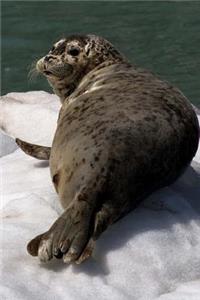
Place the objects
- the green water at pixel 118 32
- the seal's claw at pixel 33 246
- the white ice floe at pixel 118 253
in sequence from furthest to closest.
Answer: the green water at pixel 118 32 < the seal's claw at pixel 33 246 < the white ice floe at pixel 118 253

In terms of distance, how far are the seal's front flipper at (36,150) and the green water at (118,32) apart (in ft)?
10.6

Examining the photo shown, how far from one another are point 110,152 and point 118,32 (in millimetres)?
6403

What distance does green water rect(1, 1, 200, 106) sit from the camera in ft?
29.7

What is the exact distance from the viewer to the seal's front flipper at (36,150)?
500cm

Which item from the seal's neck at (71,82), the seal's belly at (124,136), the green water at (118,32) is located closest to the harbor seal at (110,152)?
the seal's belly at (124,136)

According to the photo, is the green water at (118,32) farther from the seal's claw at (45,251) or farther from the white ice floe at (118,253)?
the seal's claw at (45,251)

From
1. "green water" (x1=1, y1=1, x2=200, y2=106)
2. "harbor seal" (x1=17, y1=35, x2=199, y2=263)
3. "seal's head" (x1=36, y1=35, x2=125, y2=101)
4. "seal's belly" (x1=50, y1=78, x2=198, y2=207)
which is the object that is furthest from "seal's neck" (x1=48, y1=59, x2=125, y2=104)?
"green water" (x1=1, y1=1, x2=200, y2=106)

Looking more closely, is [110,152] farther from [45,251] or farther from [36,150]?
[36,150]

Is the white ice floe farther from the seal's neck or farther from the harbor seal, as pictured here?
the seal's neck

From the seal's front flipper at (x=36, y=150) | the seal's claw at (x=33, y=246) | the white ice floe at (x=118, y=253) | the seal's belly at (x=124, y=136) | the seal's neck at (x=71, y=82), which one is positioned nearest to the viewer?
the white ice floe at (x=118, y=253)

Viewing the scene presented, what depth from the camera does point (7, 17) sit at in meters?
11.1

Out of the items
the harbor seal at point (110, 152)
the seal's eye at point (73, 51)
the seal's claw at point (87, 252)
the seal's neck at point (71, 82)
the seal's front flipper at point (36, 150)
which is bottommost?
the seal's front flipper at point (36, 150)

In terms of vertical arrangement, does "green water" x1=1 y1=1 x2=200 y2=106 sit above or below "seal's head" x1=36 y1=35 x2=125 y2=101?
below

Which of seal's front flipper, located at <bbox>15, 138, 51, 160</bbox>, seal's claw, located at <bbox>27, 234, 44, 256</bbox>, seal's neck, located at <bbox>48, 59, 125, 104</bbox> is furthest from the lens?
seal's neck, located at <bbox>48, 59, 125, 104</bbox>
